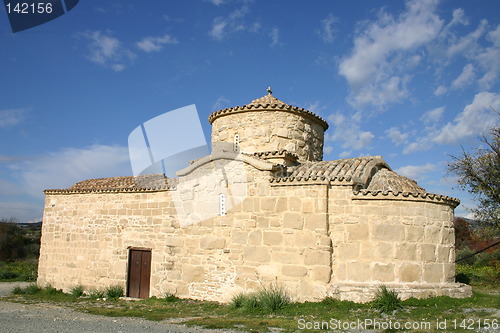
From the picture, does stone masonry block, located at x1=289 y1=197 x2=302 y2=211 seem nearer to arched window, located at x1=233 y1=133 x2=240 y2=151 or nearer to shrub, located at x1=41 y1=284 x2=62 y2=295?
arched window, located at x1=233 y1=133 x2=240 y2=151

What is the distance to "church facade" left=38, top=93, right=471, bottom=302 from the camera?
29.9 feet

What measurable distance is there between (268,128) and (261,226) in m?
3.49

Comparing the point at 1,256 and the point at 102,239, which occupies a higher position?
the point at 102,239

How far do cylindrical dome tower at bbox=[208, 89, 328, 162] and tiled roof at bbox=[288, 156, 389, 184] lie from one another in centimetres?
151

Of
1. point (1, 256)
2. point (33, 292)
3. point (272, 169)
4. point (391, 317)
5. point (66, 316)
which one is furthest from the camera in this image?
point (1, 256)

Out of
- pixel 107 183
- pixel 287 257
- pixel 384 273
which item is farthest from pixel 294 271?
pixel 107 183

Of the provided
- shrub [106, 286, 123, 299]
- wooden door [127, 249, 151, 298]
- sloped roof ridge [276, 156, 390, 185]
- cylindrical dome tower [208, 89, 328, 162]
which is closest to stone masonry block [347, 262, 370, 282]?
sloped roof ridge [276, 156, 390, 185]

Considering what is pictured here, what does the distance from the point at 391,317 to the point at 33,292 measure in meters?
12.2

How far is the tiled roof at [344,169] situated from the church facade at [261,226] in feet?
0.11

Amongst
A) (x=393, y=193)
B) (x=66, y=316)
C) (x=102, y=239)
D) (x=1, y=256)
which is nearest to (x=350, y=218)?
(x=393, y=193)

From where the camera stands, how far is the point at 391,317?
758 centimetres

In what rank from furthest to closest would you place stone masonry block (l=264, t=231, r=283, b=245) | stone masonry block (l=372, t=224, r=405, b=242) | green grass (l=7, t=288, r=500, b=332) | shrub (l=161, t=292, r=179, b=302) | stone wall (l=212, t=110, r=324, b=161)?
stone wall (l=212, t=110, r=324, b=161)
shrub (l=161, t=292, r=179, b=302)
stone masonry block (l=264, t=231, r=283, b=245)
stone masonry block (l=372, t=224, r=405, b=242)
green grass (l=7, t=288, r=500, b=332)

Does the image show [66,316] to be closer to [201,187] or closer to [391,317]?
[201,187]

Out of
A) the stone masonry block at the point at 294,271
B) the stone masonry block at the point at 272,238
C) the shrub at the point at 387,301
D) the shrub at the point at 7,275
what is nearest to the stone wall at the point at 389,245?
the shrub at the point at 387,301
